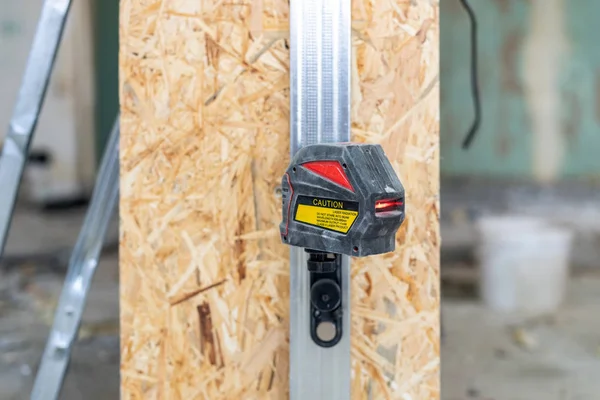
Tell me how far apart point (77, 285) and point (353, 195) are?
588mm

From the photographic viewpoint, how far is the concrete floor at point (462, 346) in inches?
76.2

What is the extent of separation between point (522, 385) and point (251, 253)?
1.41 metres

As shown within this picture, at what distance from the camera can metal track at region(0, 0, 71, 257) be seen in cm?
103

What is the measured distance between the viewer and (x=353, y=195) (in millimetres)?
745

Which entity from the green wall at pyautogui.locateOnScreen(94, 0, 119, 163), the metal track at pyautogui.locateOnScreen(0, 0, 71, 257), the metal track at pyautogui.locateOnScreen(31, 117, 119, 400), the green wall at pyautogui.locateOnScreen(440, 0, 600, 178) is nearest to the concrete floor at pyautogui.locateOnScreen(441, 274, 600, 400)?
the metal track at pyautogui.locateOnScreen(31, 117, 119, 400)

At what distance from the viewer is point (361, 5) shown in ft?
3.02

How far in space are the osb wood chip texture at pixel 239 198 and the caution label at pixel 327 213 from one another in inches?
6.3

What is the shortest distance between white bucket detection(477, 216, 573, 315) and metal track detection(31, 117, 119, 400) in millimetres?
1986

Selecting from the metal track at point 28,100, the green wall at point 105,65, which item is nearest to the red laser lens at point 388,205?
the metal track at point 28,100

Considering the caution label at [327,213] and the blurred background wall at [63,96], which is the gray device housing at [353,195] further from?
the blurred background wall at [63,96]

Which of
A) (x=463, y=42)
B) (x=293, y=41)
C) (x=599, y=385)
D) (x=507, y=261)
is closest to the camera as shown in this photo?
(x=293, y=41)

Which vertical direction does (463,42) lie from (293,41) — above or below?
above

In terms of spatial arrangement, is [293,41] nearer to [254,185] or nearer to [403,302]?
[254,185]

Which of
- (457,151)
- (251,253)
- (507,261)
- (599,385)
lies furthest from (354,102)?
(457,151)
